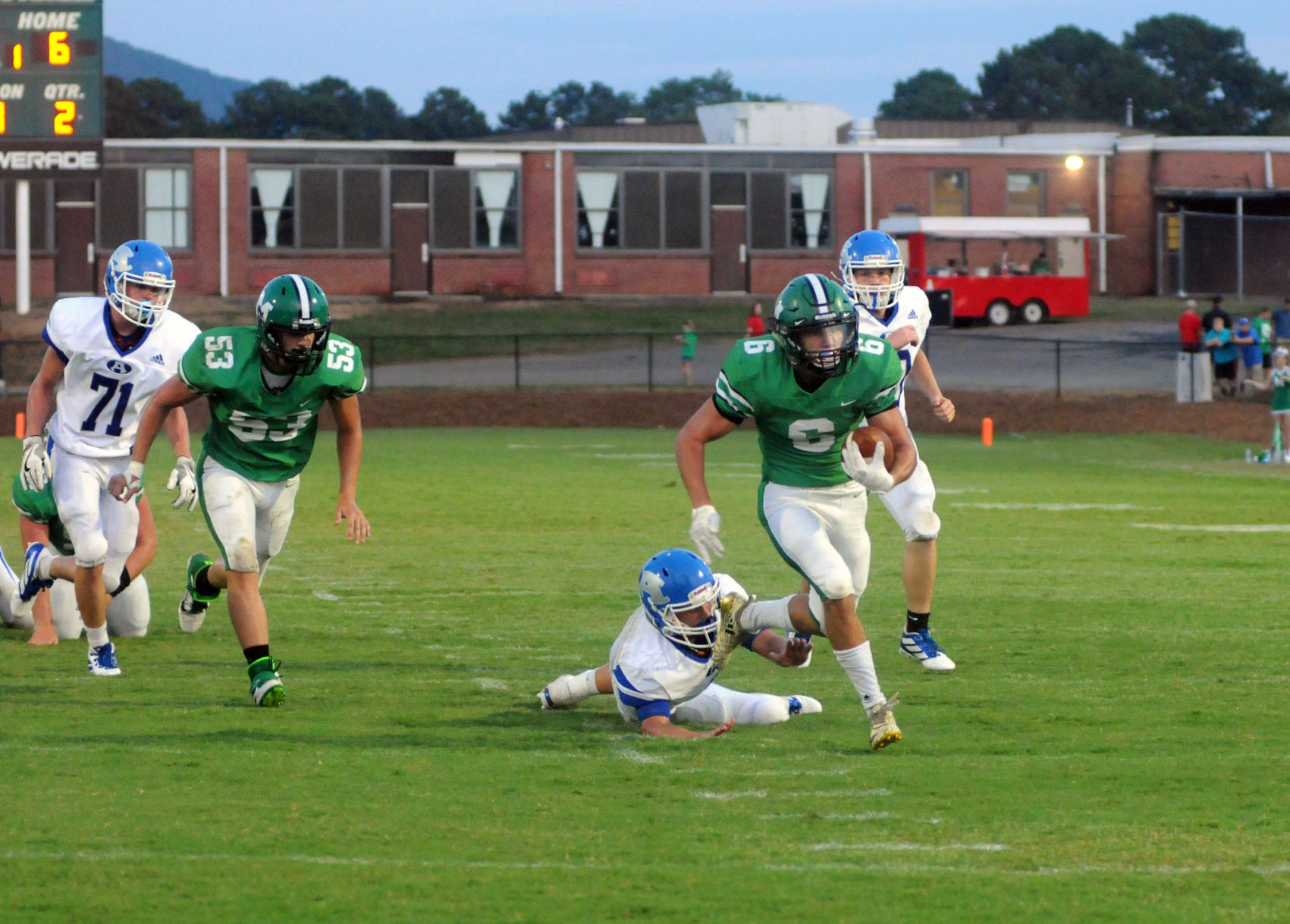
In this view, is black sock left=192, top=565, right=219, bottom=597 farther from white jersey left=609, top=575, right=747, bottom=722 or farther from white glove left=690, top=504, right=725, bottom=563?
white glove left=690, top=504, right=725, bottom=563

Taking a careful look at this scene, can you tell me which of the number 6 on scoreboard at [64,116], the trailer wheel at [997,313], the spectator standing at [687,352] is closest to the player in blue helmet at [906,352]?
the number 6 on scoreboard at [64,116]

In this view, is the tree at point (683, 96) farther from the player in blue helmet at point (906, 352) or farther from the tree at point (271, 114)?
the player in blue helmet at point (906, 352)

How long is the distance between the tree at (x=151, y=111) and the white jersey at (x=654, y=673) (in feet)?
280

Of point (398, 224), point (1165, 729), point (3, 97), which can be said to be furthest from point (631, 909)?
point (398, 224)

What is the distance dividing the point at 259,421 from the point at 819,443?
2423 mm

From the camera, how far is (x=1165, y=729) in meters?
7.18

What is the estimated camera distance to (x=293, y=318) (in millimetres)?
7289

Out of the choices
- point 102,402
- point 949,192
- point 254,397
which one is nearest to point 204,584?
point 102,402

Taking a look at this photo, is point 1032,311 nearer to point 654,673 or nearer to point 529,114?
point 654,673

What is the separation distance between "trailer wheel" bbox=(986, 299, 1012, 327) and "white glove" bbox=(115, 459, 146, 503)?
34801 mm

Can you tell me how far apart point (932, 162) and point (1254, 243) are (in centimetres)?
885

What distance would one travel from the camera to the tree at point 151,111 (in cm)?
9175

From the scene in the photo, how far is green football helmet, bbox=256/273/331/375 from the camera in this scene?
7301 millimetres

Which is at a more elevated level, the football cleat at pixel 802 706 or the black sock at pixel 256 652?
the black sock at pixel 256 652
